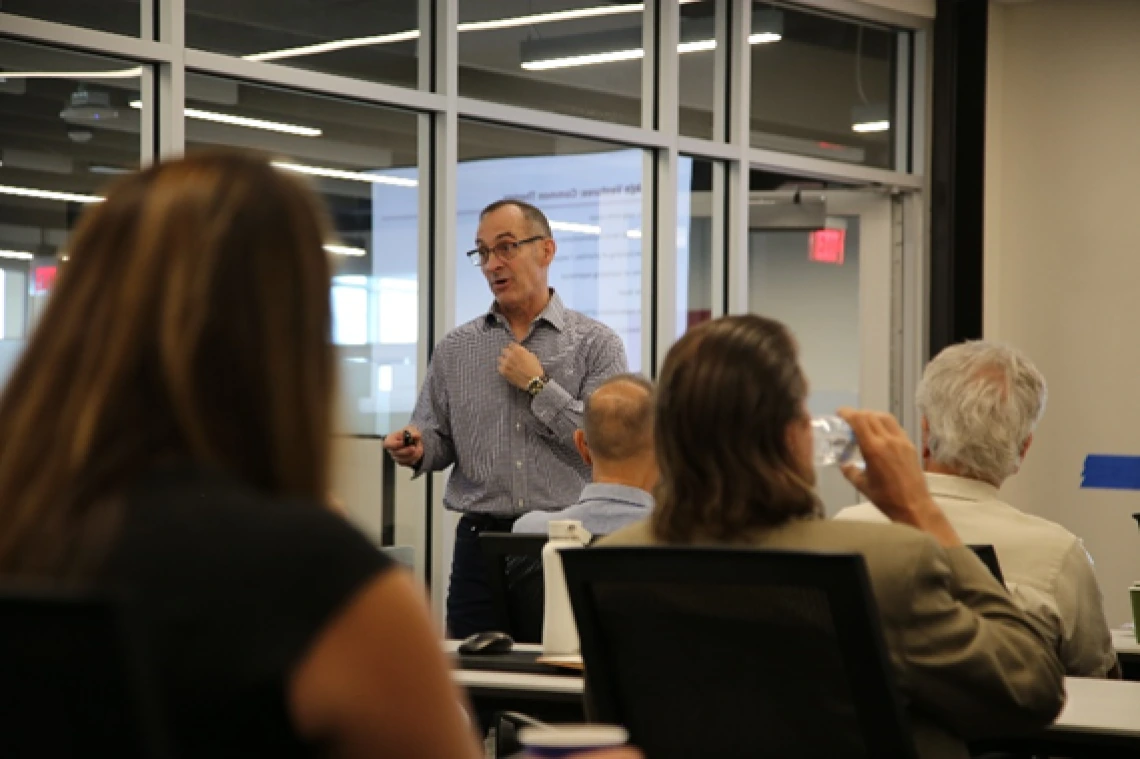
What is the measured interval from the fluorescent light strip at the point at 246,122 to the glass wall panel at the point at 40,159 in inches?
7.8

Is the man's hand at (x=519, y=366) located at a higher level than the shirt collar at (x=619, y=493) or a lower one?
higher

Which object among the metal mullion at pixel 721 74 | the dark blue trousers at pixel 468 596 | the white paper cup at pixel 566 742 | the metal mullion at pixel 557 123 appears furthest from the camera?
the metal mullion at pixel 721 74

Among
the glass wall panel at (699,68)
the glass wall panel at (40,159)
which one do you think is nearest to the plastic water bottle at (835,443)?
the glass wall panel at (40,159)

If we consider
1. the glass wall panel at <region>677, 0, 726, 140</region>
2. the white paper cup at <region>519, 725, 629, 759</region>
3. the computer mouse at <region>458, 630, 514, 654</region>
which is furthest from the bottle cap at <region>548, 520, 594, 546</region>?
the glass wall panel at <region>677, 0, 726, 140</region>

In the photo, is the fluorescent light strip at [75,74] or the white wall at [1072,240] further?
the white wall at [1072,240]

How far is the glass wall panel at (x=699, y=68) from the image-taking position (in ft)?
25.3

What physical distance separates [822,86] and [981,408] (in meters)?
5.43

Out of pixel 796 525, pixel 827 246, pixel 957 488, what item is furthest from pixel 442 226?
pixel 796 525

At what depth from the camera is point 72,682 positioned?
101cm

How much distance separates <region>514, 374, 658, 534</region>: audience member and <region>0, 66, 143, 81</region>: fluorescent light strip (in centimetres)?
266

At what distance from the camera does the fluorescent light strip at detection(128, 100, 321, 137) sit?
229 inches

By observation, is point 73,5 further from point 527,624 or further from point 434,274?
point 527,624

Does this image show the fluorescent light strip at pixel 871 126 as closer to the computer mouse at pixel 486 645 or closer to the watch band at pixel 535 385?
the watch band at pixel 535 385

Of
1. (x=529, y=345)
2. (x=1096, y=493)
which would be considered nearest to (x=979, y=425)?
(x=529, y=345)
